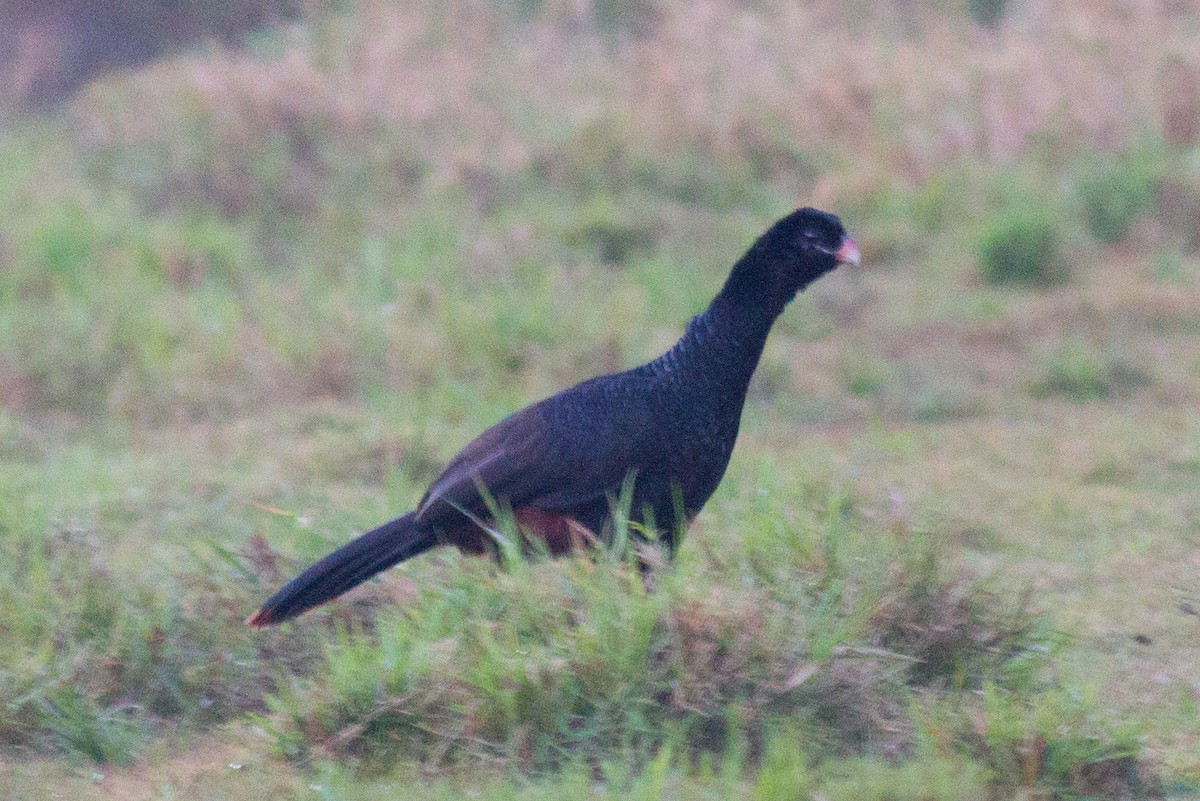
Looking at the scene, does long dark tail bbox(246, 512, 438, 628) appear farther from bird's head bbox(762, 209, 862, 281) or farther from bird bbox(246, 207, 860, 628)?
bird's head bbox(762, 209, 862, 281)

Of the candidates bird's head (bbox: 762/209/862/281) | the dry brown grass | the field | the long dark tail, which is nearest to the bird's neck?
bird's head (bbox: 762/209/862/281)

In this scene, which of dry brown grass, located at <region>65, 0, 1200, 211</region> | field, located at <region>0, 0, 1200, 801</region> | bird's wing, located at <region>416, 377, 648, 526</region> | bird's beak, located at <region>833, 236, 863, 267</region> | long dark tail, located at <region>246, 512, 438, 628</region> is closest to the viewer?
field, located at <region>0, 0, 1200, 801</region>

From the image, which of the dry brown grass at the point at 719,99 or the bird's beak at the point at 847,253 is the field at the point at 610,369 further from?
the bird's beak at the point at 847,253

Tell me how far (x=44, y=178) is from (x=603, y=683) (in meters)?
7.36

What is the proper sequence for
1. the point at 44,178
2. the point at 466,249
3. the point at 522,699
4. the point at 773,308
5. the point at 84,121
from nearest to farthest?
Result: the point at 522,699, the point at 773,308, the point at 466,249, the point at 44,178, the point at 84,121

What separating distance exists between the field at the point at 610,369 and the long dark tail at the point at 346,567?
13 cm

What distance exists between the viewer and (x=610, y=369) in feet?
19.9

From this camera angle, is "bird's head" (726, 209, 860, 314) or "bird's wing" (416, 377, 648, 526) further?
"bird's head" (726, 209, 860, 314)

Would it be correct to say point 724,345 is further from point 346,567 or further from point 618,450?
point 346,567

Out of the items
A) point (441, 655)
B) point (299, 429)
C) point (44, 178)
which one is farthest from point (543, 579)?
point (44, 178)

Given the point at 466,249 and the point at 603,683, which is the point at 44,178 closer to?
the point at 466,249

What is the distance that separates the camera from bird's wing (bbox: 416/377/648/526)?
11.5 ft

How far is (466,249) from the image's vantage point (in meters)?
7.41

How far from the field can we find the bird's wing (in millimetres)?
191
